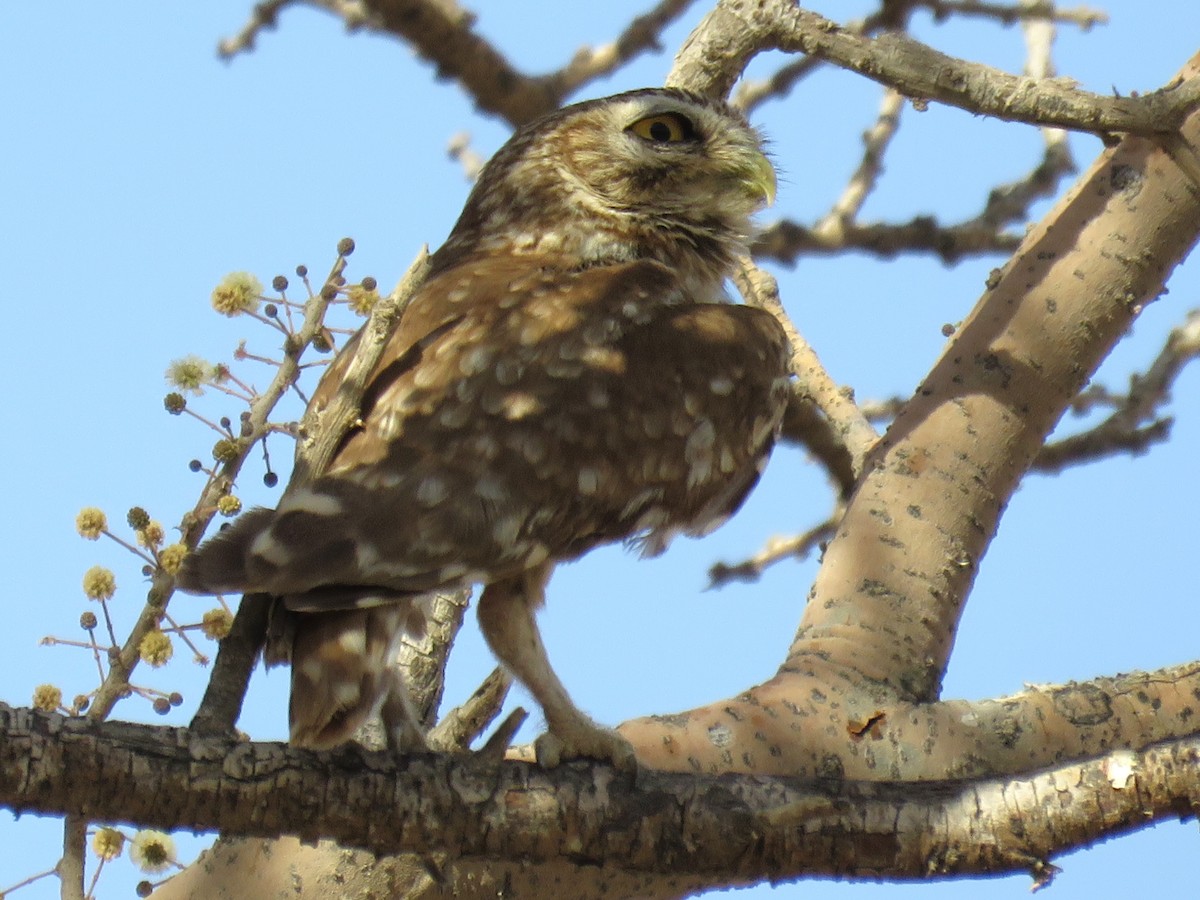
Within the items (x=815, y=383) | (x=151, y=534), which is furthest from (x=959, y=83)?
(x=151, y=534)

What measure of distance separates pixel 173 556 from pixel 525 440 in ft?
3.38

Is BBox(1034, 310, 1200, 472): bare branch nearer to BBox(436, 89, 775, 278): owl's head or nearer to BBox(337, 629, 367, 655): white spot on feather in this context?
BBox(436, 89, 775, 278): owl's head

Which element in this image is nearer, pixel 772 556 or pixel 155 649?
pixel 155 649

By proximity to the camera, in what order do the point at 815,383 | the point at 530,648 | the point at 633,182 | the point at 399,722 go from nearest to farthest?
1. the point at 530,648
2. the point at 399,722
3. the point at 633,182
4. the point at 815,383

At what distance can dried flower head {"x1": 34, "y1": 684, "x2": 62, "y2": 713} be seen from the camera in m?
2.69

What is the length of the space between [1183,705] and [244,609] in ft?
7.24

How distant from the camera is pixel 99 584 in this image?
271 cm

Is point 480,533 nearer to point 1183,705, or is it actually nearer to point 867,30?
point 1183,705

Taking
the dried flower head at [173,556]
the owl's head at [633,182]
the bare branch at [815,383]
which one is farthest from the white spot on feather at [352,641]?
the bare branch at [815,383]

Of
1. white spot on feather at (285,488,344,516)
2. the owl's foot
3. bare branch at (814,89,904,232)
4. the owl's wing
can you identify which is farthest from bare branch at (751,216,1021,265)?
white spot on feather at (285,488,344,516)

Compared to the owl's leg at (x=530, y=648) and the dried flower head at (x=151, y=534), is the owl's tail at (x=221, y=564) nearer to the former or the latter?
the dried flower head at (x=151, y=534)

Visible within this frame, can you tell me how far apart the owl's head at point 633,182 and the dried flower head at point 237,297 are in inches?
66.4

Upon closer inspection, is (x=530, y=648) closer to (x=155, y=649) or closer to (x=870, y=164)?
(x=155, y=649)

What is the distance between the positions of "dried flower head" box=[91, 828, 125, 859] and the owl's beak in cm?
280
